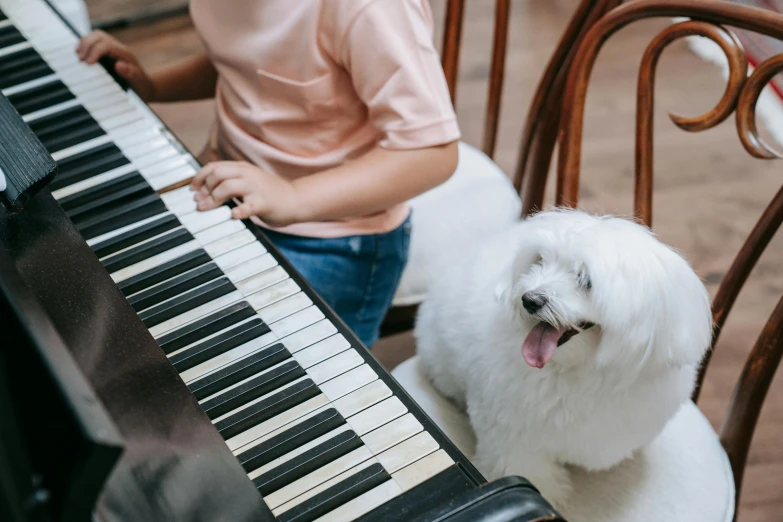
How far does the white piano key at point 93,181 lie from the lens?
0.82 meters

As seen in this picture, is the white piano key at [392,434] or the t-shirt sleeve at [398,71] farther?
the t-shirt sleeve at [398,71]

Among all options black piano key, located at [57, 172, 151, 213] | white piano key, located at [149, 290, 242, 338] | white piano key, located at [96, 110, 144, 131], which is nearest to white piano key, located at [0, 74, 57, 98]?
white piano key, located at [96, 110, 144, 131]

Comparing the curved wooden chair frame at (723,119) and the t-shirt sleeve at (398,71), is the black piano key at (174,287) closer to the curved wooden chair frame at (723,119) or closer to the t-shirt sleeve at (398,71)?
the t-shirt sleeve at (398,71)

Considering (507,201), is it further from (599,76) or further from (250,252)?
(599,76)

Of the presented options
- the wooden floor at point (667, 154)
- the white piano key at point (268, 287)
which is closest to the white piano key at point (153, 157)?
the white piano key at point (268, 287)

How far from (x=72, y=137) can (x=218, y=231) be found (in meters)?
0.24

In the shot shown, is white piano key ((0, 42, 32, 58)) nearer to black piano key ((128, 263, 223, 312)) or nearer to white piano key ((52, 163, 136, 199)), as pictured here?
white piano key ((52, 163, 136, 199))

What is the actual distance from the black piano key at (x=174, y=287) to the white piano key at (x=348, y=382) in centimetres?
17

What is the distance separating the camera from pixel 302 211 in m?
0.87

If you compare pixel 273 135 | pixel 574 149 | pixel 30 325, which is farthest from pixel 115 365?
pixel 574 149

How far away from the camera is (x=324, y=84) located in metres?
0.90

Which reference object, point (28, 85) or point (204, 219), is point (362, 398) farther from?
point (28, 85)

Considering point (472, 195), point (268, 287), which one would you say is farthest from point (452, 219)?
point (268, 287)

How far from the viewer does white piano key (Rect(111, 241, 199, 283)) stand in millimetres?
742
